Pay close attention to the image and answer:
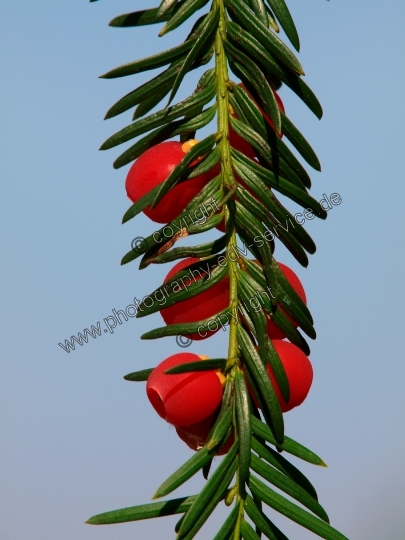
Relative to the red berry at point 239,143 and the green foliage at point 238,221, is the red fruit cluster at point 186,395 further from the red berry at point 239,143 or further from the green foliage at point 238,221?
the red berry at point 239,143

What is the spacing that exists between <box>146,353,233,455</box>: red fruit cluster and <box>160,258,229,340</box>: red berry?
0.17 ft

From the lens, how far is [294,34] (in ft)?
3.38

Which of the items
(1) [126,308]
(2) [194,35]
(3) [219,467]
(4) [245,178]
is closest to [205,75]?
(2) [194,35]

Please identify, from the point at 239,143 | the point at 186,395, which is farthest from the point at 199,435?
the point at 239,143

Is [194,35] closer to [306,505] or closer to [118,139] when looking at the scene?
[118,139]

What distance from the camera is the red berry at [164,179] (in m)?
0.98

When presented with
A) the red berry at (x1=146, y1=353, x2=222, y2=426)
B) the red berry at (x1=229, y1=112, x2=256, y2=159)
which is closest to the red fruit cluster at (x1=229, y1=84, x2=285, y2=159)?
the red berry at (x1=229, y1=112, x2=256, y2=159)

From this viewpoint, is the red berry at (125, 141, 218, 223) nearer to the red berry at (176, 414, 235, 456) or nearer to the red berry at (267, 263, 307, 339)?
the red berry at (267, 263, 307, 339)

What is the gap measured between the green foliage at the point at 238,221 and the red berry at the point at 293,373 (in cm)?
1

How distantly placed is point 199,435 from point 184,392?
0.12 metres

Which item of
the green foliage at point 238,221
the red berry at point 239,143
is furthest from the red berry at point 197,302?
the red berry at point 239,143

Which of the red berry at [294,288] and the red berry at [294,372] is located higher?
the red berry at [294,288]

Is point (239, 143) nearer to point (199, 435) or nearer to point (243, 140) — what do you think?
point (243, 140)

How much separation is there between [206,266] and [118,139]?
0.21m
